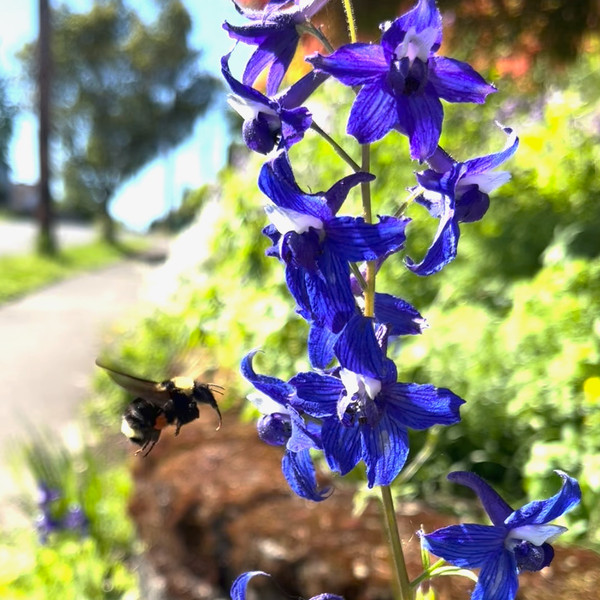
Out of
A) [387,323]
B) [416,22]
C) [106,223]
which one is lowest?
[106,223]

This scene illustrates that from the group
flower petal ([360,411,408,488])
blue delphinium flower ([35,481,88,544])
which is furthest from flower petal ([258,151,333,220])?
blue delphinium flower ([35,481,88,544])

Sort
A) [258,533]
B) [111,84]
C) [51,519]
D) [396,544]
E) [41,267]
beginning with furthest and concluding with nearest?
[111,84] → [41,267] → [51,519] → [258,533] → [396,544]

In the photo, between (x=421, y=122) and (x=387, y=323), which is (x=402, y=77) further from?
(x=387, y=323)

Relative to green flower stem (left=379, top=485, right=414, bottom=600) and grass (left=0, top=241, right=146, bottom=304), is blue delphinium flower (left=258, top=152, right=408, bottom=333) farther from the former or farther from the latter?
grass (left=0, top=241, right=146, bottom=304)

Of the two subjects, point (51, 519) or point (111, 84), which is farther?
point (111, 84)

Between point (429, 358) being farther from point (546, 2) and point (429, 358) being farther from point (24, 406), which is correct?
point (546, 2)

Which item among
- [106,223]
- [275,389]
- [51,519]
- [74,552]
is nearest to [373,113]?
[275,389]

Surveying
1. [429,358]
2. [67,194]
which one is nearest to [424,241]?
[429,358]
